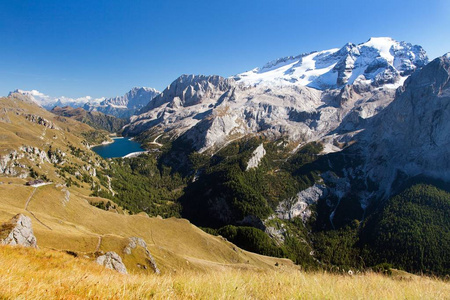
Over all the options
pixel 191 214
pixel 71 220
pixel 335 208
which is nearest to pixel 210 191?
pixel 191 214

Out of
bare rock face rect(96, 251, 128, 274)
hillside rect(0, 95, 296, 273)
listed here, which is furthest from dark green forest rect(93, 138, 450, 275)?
bare rock face rect(96, 251, 128, 274)

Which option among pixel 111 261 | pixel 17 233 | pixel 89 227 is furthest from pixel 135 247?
pixel 17 233

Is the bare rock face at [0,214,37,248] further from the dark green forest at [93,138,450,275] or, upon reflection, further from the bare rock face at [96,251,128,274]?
the dark green forest at [93,138,450,275]

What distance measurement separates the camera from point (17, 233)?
24.4m

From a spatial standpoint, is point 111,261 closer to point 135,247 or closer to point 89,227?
point 135,247

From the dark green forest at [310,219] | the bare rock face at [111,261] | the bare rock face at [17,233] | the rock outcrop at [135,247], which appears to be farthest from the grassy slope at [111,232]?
the dark green forest at [310,219]

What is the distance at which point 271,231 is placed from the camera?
135 meters

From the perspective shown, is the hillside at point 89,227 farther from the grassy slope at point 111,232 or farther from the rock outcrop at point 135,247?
the rock outcrop at point 135,247

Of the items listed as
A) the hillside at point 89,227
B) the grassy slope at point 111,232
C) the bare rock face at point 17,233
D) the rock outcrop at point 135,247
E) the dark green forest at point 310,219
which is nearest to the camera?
the bare rock face at point 17,233

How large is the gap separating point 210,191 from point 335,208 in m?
102

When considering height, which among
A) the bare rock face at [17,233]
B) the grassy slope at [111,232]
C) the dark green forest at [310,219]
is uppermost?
the bare rock face at [17,233]

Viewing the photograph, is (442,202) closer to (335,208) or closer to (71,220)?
(335,208)

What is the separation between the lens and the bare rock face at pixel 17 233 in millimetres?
22547

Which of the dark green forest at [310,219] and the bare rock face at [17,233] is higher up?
the bare rock face at [17,233]
